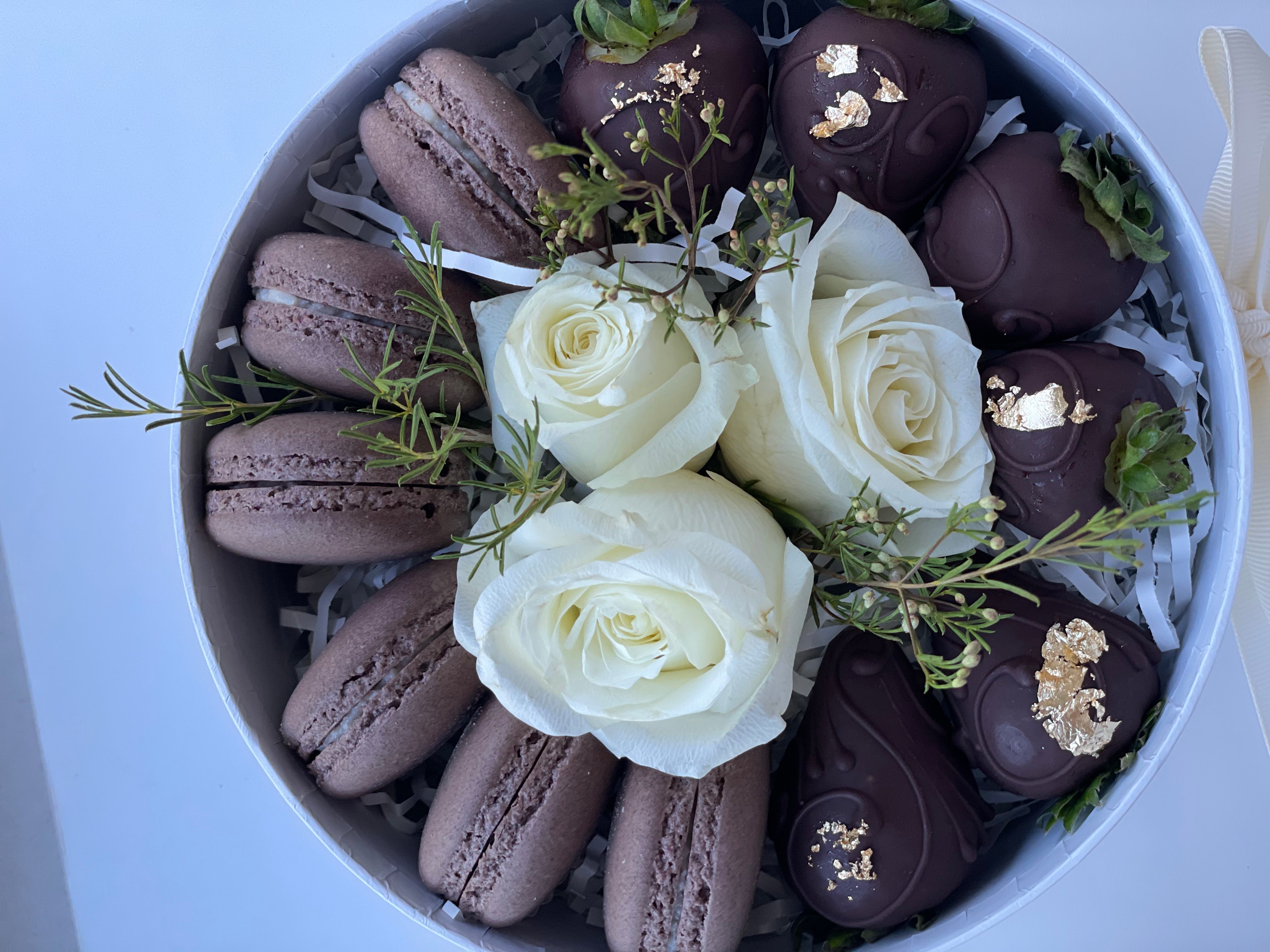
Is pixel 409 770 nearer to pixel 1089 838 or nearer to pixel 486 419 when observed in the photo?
pixel 486 419

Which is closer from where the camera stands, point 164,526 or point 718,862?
point 718,862

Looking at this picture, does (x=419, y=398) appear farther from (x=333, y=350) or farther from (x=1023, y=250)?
(x=1023, y=250)

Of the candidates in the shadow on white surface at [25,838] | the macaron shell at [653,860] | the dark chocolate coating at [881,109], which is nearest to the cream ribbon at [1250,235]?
the dark chocolate coating at [881,109]

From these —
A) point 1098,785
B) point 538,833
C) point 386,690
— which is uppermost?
point 386,690

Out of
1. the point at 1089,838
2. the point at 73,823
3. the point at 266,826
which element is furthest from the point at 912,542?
the point at 73,823

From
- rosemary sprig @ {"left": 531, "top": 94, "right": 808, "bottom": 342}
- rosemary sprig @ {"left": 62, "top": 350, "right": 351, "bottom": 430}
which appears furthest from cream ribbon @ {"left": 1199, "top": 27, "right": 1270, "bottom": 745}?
rosemary sprig @ {"left": 62, "top": 350, "right": 351, "bottom": 430}

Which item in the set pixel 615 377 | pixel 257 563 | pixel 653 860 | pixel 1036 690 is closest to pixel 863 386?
pixel 615 377

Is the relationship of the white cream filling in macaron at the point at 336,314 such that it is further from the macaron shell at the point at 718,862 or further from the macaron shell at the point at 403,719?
the macaron shell at the point at 718,862
